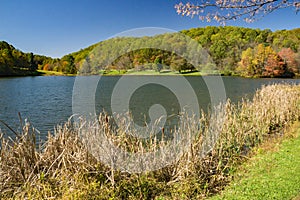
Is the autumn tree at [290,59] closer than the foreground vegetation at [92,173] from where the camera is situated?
No

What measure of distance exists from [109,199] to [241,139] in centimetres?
395

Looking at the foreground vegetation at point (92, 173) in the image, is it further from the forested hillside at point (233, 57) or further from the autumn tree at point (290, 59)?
the autumn tree at point (290, 59)

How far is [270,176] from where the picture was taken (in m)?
4.48

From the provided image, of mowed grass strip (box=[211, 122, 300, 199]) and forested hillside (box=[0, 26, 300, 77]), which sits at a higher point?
forested hillside (box=[0, 26, 300, 77])

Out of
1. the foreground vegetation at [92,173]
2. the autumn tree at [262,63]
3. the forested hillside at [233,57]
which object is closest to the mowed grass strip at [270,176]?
the foreground vegetation at [92,173]

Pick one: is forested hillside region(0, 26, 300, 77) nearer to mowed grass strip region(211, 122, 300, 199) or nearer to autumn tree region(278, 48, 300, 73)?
autumn tree region(278, 48, 300, 73)

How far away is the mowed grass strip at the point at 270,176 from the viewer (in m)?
3.82

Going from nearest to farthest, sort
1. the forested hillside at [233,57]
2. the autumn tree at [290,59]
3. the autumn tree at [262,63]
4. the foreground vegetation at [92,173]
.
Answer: the foreground vegetation at [92,173] < the forested hillside at [233,57] < the autumn tree at [262,63] < the autumn tree at [290,59]

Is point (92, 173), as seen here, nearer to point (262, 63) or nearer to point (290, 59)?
point (262, 63)

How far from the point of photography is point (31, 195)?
365 centimetres

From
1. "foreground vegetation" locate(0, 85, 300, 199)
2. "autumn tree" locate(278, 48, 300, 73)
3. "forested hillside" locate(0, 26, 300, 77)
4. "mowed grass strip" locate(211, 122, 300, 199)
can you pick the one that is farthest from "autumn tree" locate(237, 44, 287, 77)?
"foreground vegetation" locate(0, 85, 300, 199)

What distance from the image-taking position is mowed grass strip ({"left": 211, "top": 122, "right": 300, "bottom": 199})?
382 centimetres

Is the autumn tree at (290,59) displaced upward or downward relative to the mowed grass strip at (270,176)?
upward

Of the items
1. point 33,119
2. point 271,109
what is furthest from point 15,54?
point 271,109
